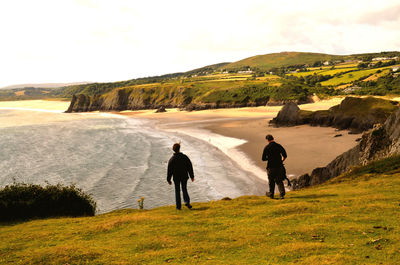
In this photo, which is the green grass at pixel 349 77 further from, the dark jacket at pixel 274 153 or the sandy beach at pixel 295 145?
the dark jacket at pixel 274 153

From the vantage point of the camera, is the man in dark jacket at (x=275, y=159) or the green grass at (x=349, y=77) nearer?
the man in dark jacket at (x=275, y=159)

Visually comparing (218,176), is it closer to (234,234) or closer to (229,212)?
(229,212)

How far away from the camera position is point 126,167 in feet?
123

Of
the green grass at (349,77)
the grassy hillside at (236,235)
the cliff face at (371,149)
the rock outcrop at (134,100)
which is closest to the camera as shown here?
the grassy hillside at (236,235)

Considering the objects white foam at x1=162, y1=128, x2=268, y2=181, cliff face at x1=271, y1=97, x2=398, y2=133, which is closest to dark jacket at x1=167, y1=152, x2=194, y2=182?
white foam at x1=162, y1=128, x2=268, y2=181

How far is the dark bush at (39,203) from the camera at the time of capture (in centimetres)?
1361

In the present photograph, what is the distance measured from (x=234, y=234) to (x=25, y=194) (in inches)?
460

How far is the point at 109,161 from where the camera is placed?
4122 cm

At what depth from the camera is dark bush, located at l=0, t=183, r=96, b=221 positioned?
13.6m

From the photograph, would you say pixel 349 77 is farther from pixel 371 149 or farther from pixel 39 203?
pixel 39 203

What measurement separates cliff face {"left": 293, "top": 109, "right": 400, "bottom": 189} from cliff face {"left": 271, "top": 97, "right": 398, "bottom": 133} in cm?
2687

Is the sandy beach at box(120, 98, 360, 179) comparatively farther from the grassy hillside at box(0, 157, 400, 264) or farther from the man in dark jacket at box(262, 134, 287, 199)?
the grassy hillside at box(0, 157, 400, 264)

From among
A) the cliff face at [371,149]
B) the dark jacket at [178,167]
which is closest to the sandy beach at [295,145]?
the cliff face at [371,149]

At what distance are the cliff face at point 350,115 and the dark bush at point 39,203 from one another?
42744mm
